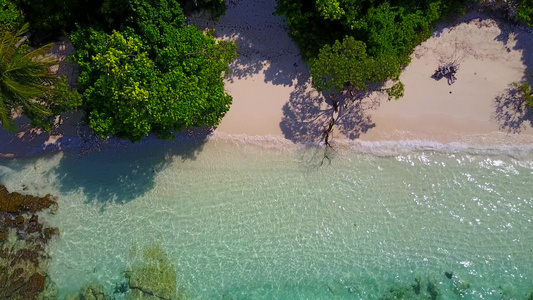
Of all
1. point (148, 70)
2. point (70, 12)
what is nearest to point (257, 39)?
point (148, 70)

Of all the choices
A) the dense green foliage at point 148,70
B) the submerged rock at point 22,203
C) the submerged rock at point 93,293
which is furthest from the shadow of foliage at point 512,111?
the submerged rock at point 22,203

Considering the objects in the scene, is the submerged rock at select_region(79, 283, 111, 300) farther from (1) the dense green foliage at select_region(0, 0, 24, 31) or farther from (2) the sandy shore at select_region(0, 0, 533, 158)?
(1) the dense green foliage at select_region(0, 0, 24, 31)

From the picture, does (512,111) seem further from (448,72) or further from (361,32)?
(361,32)

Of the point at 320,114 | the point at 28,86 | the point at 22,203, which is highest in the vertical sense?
the point at 320,114

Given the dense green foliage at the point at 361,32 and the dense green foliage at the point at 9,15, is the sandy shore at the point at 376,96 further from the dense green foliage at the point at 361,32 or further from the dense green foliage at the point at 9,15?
the dense green foliage at the point at 9,15

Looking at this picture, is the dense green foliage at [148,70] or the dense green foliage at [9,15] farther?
the dense green foliage at [9,15]

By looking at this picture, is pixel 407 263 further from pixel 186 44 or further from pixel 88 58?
pixel 88 58
